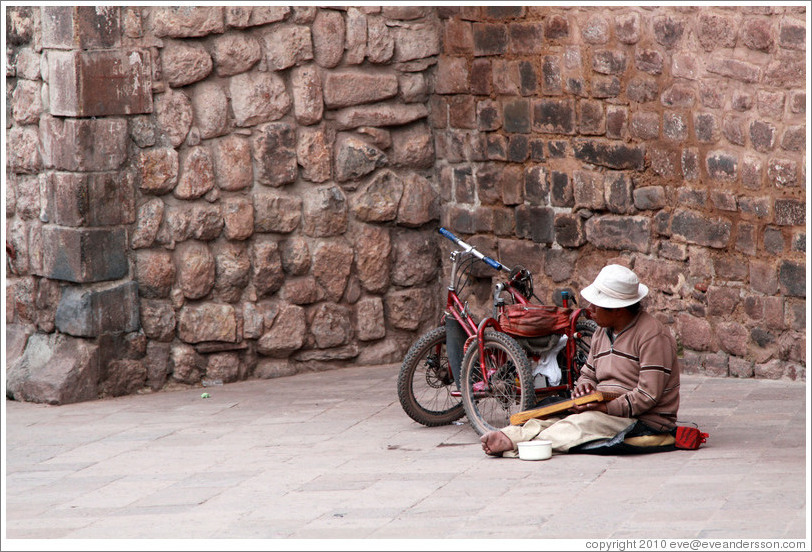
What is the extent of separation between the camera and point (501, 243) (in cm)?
807

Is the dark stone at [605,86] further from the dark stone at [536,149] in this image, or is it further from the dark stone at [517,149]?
the dark stone at [517,149]

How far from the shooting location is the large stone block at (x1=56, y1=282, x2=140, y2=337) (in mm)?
7031

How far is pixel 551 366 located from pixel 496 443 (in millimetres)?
667

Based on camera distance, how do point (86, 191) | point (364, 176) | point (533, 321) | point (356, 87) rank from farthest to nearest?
1. point (364, 176)
2. point (356, 87)
3. point (86, 191)
4. point (533, 321)

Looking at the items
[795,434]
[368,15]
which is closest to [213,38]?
[368,15]

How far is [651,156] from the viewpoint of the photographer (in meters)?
7.11

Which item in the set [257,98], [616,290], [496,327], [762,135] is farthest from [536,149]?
[616,290]

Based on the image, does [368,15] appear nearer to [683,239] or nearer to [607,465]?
[683,239]

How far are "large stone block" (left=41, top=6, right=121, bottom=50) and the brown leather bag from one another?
2.90 meters

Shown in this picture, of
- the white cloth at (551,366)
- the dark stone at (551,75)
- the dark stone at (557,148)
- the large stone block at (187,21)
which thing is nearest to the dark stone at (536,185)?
the dark stone at (557,148)

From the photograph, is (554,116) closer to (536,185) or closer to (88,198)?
(536,185)

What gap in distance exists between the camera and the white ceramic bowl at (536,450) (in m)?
5.28

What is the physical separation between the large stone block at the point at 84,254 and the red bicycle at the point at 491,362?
2.06m

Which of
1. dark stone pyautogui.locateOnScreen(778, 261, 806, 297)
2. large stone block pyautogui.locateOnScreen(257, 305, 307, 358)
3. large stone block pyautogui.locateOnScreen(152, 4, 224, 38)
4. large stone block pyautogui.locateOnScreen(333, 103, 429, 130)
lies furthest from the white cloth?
large stone block pyautogui.locateOnScreen(152, 4, 224, 38)
